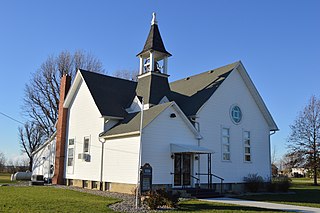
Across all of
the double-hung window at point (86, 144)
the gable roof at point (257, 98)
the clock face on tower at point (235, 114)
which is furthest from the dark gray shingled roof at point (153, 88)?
the gable roof at point (257, 98)

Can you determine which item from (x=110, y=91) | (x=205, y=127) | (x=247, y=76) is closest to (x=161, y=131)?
(x=205, y=127)

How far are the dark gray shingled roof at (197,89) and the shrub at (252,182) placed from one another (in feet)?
19.7

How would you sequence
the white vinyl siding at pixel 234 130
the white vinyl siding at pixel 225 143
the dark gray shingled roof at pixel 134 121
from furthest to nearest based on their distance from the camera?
the white vinyl siding at pixel 225 143, the white vinyl siding at pixel 234 130, the dark gray shingled roof at pixel 134 121

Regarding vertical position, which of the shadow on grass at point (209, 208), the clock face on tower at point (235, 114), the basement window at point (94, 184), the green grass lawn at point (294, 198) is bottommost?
the green grass lawn at point (294, 198)

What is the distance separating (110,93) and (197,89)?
239 inches

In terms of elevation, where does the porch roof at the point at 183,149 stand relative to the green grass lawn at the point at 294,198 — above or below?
above

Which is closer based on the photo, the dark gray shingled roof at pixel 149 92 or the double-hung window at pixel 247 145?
the dark gray shingled roof at pixel 149 92

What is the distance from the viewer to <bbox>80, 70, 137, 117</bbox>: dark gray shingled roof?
22.2 m

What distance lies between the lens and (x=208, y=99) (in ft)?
71.2

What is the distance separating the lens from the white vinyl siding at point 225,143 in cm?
2215

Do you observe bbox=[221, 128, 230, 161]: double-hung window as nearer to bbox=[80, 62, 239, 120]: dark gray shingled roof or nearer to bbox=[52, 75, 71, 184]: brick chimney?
bbox=[80, 62, 239, 120]: dark gray shingled roof

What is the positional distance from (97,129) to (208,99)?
293 inches

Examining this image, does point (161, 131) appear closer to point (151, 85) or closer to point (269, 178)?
point (151, 85)

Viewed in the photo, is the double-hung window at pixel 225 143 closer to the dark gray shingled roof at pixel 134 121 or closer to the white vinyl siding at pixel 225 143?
the white vinyl siding at pixel 225 143
